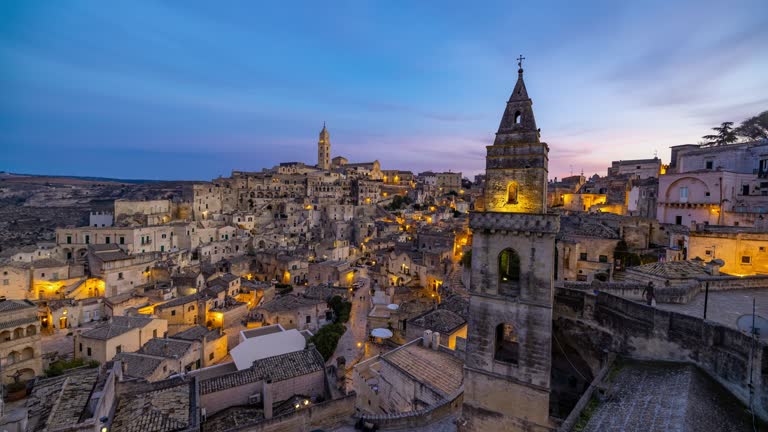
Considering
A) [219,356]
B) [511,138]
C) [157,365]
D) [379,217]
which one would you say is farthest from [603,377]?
[379,217]

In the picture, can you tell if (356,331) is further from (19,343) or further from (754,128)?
(754,128)

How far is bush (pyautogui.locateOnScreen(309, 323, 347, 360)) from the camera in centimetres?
2330

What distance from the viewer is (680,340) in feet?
31.2

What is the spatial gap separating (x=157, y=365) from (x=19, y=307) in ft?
40.9

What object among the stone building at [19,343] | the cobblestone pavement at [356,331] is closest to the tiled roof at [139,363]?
the stone building at [19,343]

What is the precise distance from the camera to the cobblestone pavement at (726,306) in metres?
10.7

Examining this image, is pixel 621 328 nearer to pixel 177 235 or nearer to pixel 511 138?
pixel 511 138

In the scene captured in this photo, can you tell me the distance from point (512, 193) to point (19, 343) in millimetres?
31012

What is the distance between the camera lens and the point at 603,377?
31.3 ft

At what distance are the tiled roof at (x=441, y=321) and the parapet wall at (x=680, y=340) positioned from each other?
7721 millimetres

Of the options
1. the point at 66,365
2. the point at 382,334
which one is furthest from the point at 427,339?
the point at 66,365

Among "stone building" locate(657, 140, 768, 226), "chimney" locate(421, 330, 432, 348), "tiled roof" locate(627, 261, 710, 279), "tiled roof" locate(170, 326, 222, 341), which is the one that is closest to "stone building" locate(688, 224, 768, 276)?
"tiled roof" locate(627, 261, 710, 279)

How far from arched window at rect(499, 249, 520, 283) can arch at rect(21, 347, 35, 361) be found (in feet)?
98.8

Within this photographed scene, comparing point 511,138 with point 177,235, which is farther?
point 177,235
